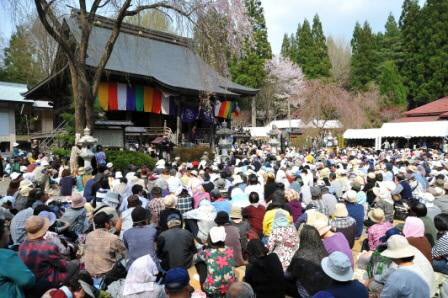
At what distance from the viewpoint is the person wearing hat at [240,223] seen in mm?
5605

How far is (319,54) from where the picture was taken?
4450 cm

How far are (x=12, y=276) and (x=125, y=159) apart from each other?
1068 cm

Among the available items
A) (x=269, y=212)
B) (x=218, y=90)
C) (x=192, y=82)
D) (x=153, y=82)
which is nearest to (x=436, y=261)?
(x=269, y=212)

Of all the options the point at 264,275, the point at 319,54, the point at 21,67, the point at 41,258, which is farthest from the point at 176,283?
the point at 319,54

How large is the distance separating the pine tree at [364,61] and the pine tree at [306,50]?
4.72 metres

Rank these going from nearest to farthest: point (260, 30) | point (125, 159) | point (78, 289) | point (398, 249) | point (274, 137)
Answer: point (78, 289) < point (398, 249) < point (125, 159) < point (274, 137) < point (260, 30)

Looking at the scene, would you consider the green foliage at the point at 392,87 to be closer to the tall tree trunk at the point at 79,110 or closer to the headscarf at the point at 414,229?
the tall tree trunk at the point at 79,110

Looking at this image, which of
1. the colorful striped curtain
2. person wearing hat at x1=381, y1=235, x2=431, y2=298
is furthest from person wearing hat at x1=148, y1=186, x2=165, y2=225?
the colorful striped curtain

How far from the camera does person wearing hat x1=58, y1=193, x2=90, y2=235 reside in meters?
5.40

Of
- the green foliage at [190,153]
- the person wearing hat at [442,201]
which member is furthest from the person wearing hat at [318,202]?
the green foliage at [190,153]

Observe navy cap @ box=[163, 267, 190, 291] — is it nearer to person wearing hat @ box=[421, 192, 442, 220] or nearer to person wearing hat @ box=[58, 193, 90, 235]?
person wearing hat @ box=[58, 193, 90, 235]

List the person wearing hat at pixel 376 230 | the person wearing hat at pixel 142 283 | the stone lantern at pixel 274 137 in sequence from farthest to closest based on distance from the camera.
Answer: the stone lantern at pixel 274 137 → the person wearing hat at pixel 376 230 → the person wearing hat at pixel 142 283

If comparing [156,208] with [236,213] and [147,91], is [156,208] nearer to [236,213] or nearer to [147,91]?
[236,213]

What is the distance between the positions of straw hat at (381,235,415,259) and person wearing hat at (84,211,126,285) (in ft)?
9.49
